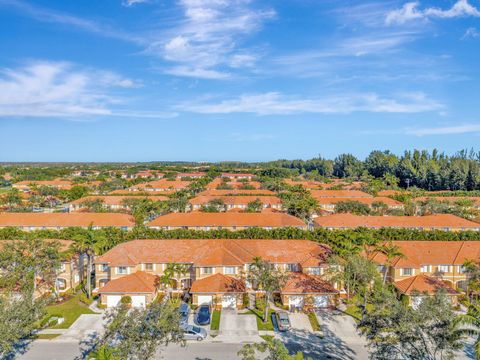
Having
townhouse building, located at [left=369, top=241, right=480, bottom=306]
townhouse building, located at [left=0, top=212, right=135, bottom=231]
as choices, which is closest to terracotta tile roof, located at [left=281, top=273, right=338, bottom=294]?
townhouse building, located at [left=369, top=241, right=480, bottom=306]

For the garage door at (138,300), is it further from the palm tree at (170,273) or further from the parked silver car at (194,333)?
the parked silver car at (194,333)

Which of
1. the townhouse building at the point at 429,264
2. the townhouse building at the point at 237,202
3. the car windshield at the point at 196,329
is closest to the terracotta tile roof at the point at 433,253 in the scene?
the townhouse building at the point at 429,264

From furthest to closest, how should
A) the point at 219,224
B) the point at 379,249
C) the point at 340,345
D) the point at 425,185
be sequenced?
the point at 425,185, the point at 219,224, the point at 379,249, the point at 340,345

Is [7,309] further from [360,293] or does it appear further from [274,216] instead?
[274,216]

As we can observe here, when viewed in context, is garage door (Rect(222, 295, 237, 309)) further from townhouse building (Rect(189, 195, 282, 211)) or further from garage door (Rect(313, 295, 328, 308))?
townhouse building (Rect(189, 195, 282, 211))

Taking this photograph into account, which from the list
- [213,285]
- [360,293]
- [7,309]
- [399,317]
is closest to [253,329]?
[213,285]

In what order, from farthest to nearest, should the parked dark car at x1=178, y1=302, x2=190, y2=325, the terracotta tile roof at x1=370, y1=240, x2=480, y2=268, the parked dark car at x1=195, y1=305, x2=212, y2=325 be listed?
the terracotta tile roof at x1=370, y1=240, x2=480, y2=268, the parked dark car at x1=178, y1=302, x2=190, y2=325, the parked dark car at x1=195, y1=305, x2=212, y2=325
